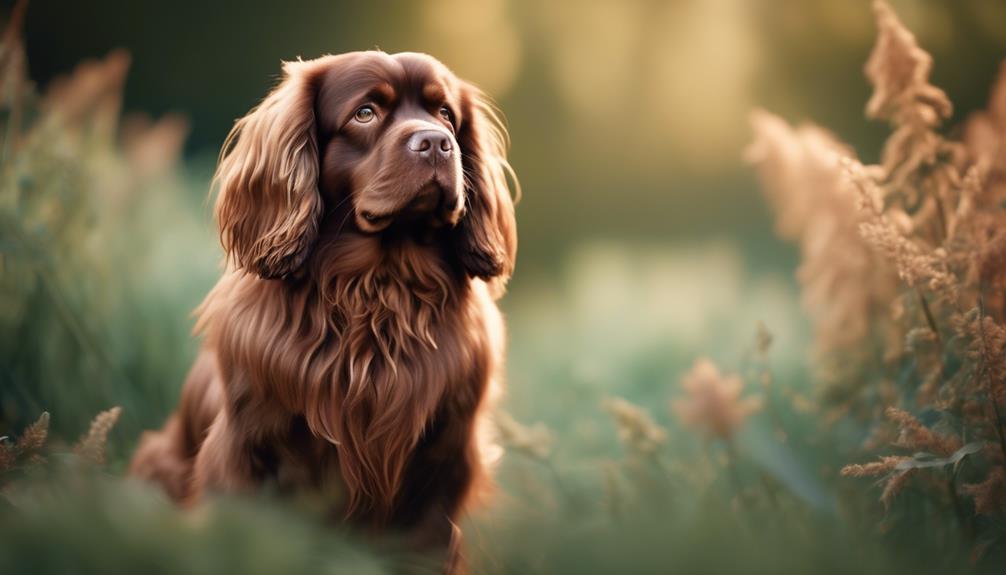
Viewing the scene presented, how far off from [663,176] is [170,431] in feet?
9.24

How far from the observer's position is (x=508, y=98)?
4.54 m

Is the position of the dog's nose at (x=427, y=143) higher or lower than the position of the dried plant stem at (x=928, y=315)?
higher

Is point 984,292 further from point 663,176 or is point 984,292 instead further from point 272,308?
point 663,176

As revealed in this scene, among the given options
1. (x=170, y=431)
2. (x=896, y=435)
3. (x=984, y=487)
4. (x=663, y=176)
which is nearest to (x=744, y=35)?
(x=663, y=176)

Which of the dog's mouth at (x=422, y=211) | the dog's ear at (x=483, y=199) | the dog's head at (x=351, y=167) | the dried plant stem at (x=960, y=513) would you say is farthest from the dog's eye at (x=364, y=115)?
the dried plant stem at (x=960, y=513)

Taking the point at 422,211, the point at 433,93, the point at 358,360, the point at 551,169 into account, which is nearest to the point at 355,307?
the point at 358,360

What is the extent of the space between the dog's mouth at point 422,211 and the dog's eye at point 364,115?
0.25m

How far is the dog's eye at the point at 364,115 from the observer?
2252 millimetres

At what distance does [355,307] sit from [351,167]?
369 mm

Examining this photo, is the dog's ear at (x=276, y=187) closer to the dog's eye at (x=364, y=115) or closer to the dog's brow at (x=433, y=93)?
the dog's eye at (x=364, y=115)

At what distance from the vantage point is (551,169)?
461 cm

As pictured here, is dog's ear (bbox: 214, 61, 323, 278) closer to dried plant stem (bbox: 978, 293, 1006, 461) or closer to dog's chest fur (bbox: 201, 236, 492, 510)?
dog's chest fur (bbox: 201, 236, 492, 510)

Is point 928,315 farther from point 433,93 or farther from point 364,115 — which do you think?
point 364,115

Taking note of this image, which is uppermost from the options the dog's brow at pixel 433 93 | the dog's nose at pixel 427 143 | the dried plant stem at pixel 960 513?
the dog's brow at pixel 433 93
